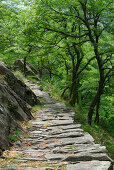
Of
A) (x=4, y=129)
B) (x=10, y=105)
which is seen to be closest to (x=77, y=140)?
(x=4, y=129)

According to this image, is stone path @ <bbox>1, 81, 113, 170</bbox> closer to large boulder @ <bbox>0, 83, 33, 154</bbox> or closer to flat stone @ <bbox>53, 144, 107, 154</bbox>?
flat stone @ <bbox>53, 144, 107, 154</bbox>

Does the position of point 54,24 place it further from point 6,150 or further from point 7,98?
point 6,150

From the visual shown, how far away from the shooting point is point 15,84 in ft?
35.4

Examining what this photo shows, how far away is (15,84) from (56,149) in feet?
19.4

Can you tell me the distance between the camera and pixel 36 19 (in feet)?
35.1

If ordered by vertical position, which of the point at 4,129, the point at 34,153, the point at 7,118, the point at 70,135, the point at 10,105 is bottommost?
the point at 70,135

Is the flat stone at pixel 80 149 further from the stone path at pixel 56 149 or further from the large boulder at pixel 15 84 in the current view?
the large boulder at pixel 15 84

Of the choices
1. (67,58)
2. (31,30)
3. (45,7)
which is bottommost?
(67,58)

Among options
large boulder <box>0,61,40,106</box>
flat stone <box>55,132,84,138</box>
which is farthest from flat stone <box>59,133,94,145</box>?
large boulder <box>0,61,40,106</box>

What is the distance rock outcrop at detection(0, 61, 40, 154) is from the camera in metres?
5.77

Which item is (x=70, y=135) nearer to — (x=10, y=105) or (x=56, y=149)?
(x=56, y=149)

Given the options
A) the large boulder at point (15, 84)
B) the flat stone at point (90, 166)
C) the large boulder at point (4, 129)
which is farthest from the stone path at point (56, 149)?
the large boulder at point (15, 84)

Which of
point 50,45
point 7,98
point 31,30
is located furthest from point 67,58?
point 7,98

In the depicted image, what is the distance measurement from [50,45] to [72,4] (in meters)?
3.60
